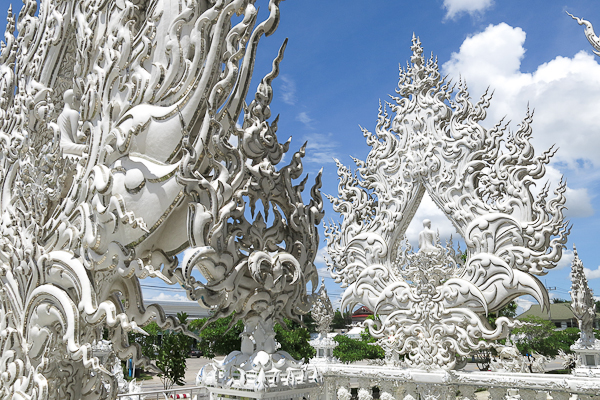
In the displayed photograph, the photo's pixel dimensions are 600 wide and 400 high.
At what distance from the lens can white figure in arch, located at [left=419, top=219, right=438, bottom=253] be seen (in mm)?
7840

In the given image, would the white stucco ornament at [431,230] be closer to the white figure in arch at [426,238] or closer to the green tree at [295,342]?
the white figure in arch at [426,238]

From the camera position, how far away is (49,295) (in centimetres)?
324

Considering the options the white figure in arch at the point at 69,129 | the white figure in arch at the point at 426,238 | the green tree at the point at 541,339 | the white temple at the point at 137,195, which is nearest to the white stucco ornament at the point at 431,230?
the white figure in arch at the point at 426,238

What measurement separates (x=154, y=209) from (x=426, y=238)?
5764 mm

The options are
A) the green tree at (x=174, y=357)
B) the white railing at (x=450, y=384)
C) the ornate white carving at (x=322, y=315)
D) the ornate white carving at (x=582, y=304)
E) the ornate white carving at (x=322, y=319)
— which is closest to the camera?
the white railing at (x=450, y=384)

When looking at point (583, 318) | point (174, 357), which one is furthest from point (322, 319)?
point (583, 318)

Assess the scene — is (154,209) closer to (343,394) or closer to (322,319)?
(343,394)

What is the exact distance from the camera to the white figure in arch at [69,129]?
3746mm

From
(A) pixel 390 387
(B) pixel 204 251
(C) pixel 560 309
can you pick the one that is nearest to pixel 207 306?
(B) pixel 204 251

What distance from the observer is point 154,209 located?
9.86 ft

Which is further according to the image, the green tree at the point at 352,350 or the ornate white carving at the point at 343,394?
the green tree at the point at 352,350

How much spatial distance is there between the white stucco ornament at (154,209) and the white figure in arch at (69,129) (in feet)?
0.15

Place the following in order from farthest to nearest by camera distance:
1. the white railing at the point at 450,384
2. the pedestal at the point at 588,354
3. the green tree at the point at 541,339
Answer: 1. the green tree at the point at 541,339
2. the pedestal at the point at 588,354
3. the white railing at the point at 450,384

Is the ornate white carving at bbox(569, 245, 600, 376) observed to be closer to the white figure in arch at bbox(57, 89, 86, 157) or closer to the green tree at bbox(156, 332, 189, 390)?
the white figure in arch at bbox(57, 89, 86, 157)
